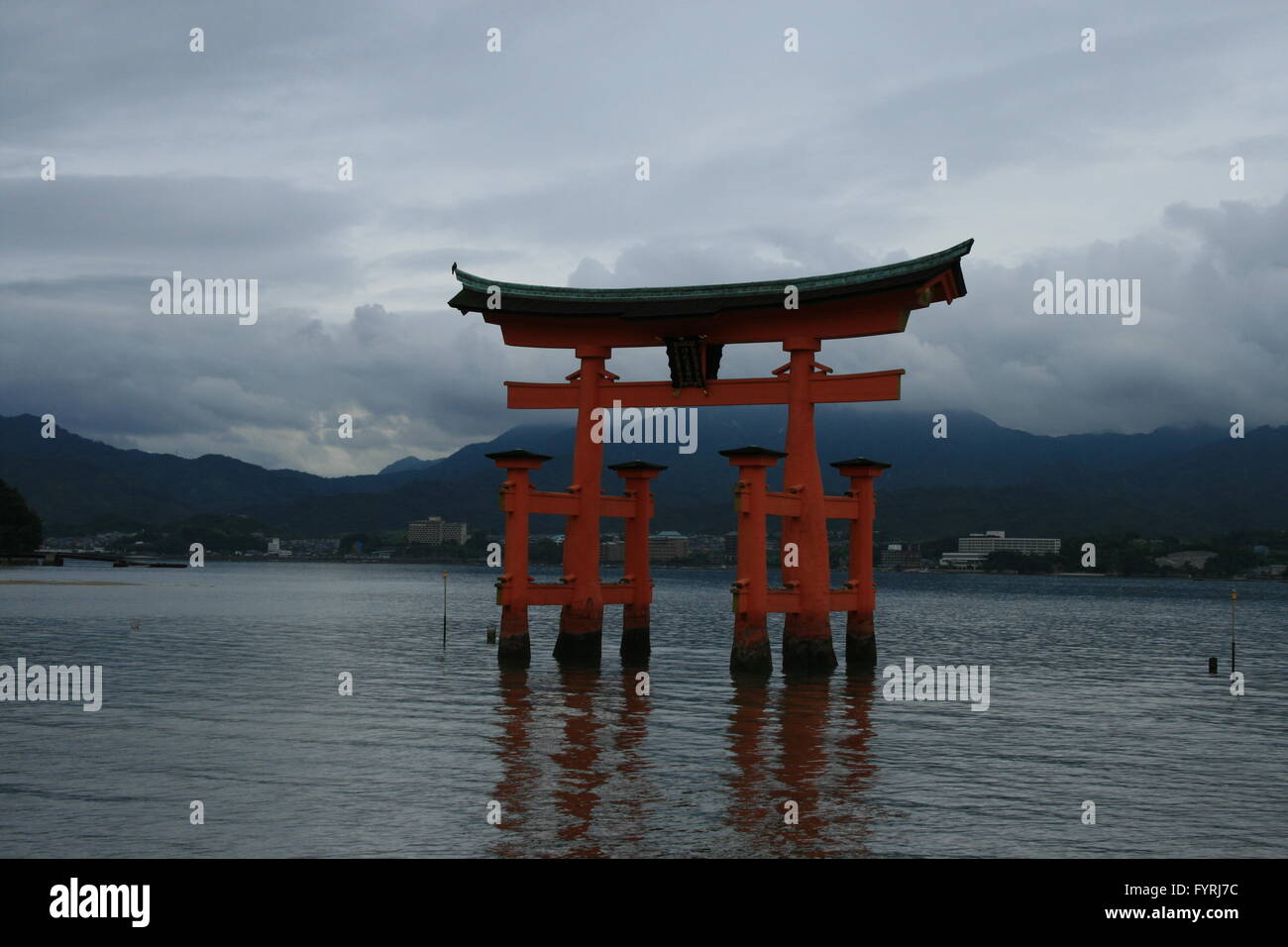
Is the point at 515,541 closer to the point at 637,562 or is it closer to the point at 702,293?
the point at 637,562

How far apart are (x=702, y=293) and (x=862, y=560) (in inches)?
387

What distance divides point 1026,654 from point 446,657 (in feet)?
89.9

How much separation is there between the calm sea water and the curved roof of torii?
36.3ft

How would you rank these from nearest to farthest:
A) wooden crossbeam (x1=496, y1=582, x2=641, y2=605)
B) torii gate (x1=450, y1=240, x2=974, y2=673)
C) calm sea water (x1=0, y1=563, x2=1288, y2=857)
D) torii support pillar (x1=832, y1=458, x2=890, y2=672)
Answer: calm sea water (x1=0, y1=563, x2=1288, y2=857) < torii gate (x1=450, y1=240, x2=974, y2=673) < wooden crossbeam (x1=496, y1=582, x2=641, y2=605) < torii support pillar (x1=832, y1=458, x2=890, y2=672)

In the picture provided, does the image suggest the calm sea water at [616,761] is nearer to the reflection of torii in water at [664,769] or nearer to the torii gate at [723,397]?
the reflection of torii in water at [664,769]

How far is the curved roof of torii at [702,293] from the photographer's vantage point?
102 ft

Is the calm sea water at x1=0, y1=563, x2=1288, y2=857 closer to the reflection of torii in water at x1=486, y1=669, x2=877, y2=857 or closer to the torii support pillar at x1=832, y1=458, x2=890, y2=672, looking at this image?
the reflection of torii in water at x1=486, y1=669, x2=877, y2=857

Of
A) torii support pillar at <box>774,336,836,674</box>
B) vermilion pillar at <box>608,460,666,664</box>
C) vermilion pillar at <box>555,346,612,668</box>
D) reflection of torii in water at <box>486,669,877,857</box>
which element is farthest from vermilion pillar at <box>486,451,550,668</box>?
torii support pillar at <box>774,336,836,674</box>

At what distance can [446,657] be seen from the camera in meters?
45.5

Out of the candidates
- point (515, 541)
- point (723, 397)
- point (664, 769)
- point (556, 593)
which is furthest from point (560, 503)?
point (664, 769)

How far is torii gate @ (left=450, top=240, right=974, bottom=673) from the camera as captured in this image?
3206 centimetres

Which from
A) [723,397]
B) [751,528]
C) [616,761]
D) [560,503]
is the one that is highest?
[723,397]

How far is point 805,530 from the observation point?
108ft

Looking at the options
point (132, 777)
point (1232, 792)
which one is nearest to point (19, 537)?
point (132, 777)
